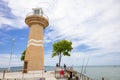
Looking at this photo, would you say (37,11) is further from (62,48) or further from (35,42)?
(62,48)

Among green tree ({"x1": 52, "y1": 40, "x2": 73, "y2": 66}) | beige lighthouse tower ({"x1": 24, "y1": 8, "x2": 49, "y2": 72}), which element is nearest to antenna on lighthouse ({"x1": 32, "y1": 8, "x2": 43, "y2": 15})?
beige lighthouse tower ({"x1": 24, "y1": 8, "x2": 49, "y2": 72})

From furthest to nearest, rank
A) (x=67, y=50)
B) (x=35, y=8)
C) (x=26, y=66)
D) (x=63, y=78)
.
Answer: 1. (x=67, y=50)
2. (x=35, y=8)
3. (x=26, y=66)
4. (x=63, y=78)

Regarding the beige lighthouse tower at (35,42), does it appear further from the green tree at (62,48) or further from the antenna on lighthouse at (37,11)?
the green tree at (62,48)

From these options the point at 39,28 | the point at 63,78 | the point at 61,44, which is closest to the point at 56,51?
the point at 61,44

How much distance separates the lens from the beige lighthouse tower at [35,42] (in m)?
24.4

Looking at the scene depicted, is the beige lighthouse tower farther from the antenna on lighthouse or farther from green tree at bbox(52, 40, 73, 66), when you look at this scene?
green tree at bbox(52, 40, 73, 66)

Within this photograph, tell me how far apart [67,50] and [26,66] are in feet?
50.3

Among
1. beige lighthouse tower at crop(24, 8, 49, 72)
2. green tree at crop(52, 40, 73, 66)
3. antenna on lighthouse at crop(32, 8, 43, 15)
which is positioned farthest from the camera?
green tree at crop(52, 40, 73, 66)

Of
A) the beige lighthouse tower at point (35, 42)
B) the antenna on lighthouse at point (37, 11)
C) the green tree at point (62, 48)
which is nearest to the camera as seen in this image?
the beige lighthouse tower at point (35, 42)

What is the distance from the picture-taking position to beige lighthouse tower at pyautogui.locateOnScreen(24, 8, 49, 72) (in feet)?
80.0

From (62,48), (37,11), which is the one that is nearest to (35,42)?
(37,11)

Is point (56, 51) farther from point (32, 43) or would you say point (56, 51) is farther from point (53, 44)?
point (32, 43)

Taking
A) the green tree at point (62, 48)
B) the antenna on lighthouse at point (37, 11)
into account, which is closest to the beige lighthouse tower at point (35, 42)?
A: the antenna on lighthouse at point (37, 11)

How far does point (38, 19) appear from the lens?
25.8m
